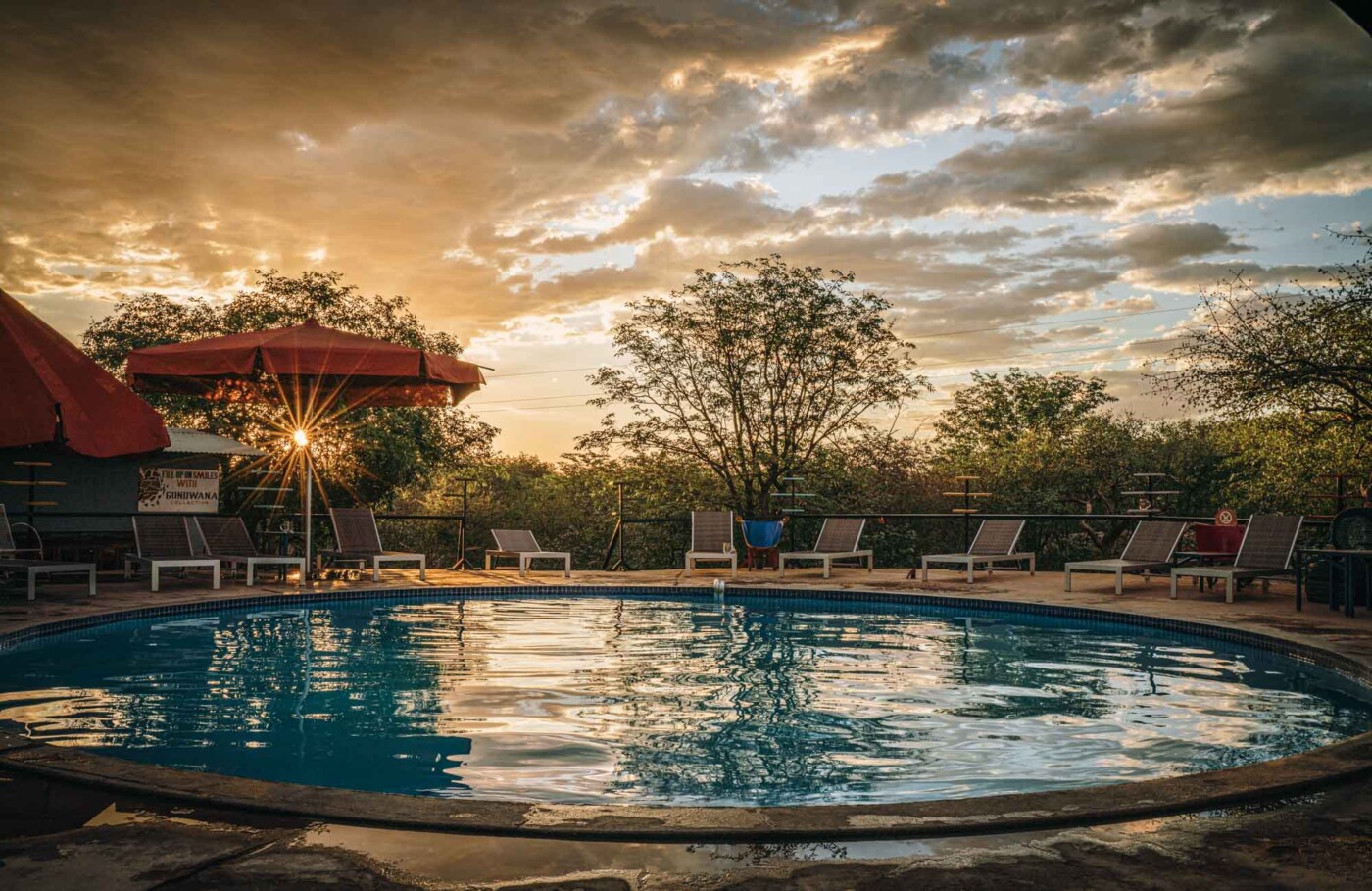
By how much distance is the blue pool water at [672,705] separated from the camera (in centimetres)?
428

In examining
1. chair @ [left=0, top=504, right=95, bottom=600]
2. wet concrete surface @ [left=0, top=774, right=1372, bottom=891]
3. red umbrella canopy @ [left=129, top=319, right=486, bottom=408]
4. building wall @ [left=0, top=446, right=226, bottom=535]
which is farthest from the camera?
building wall @ [left=0, top=446, right=226, bottom=535]

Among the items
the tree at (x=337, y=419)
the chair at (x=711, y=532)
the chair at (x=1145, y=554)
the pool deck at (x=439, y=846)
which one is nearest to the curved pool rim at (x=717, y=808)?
the pool deck at (x=439, y=846)

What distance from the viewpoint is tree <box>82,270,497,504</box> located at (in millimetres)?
17328

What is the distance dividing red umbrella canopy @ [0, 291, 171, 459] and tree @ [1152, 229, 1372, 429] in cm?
1083

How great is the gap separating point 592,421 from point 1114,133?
27.1 feet

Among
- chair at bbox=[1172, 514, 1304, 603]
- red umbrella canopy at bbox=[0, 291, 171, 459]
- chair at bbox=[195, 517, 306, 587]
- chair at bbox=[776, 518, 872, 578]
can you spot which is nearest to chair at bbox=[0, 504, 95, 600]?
red umbrella canopy at bbox=[0, 291, 171, 459]

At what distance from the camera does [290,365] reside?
955cm

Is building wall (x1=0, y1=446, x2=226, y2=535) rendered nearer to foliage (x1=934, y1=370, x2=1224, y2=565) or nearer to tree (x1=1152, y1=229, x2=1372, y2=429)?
foliage (x1=934, y1=370, x2=1224, y2=565)

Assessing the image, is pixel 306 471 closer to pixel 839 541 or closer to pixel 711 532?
pixel 711 532

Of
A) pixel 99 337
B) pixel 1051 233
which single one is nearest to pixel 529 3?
pixel 1051 233

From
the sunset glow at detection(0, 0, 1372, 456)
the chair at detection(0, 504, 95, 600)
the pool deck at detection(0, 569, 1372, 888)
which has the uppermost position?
the sunset glow at detection(0, 0, 1372, 456)

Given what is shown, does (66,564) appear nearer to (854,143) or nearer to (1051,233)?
(854,143)

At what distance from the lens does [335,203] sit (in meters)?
13.8

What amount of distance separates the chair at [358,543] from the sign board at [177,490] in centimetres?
366
